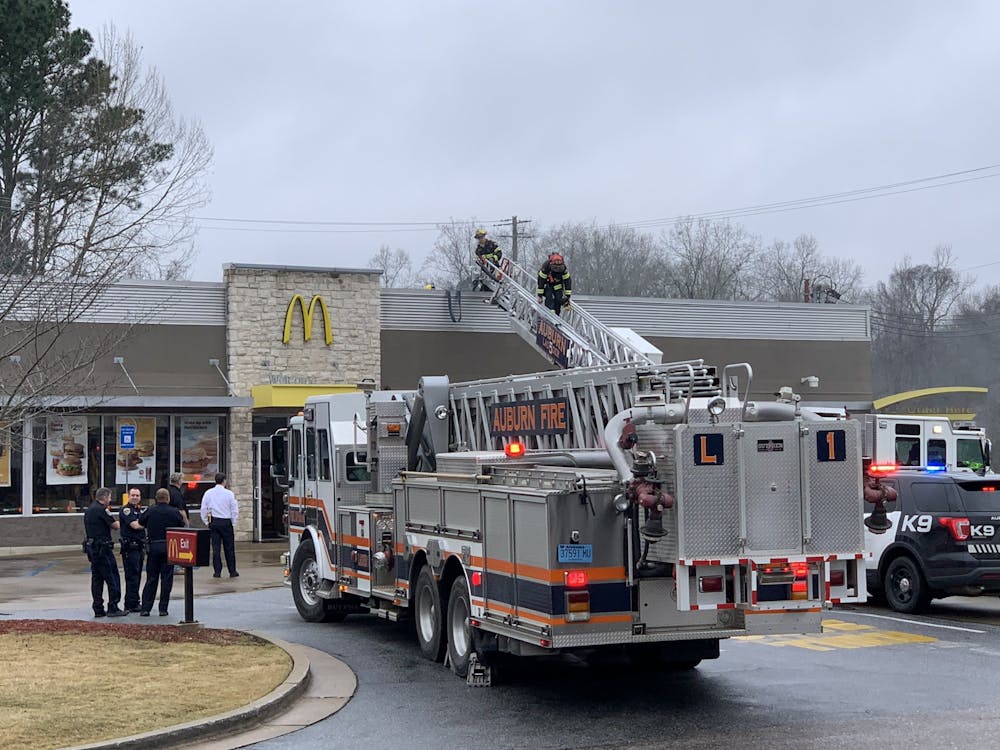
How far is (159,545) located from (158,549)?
0.06 meters

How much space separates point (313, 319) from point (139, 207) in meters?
4.49

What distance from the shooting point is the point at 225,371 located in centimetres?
2889

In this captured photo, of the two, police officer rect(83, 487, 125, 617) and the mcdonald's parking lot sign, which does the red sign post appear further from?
police officer rect(83, 487, 125, 617)

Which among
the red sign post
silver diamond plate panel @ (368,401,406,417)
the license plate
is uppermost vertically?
silver diamond plate panel @ (368,401,406,417)

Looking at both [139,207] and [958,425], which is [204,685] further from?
[958,425]

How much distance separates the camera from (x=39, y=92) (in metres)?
34.3

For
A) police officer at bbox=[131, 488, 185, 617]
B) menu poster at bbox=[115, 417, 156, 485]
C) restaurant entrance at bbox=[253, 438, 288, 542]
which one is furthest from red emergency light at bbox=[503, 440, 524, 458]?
menu poster at bbox=[115, 417, 156, 485]

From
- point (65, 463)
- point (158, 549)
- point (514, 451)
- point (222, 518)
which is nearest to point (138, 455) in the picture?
point (65, 463)

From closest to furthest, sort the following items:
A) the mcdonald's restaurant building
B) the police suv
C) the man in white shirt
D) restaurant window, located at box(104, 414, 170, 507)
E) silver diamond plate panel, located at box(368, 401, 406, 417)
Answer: silver diamond plate panel, located at box(368, 401, 406, 417) → the police suv → the man in white shirt → the mcdonald's restaurant building → restaurant window, located at box(104, 414, 170, 507)

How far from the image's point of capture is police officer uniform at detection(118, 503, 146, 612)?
16.8 meters

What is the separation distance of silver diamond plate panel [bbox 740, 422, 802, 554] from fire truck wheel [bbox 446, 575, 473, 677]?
9.99 ft

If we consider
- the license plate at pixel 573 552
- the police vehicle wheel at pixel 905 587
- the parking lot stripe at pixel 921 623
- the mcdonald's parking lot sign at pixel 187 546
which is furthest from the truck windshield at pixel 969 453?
the license plate at pixel 573 552

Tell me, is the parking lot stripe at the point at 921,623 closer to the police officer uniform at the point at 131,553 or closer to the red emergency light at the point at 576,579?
the red emergency light at the point at 576,579

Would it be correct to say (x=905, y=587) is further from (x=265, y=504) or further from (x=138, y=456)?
(x=138, y=456)
